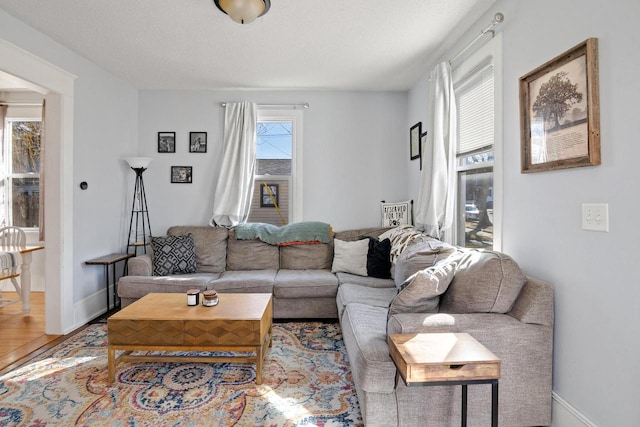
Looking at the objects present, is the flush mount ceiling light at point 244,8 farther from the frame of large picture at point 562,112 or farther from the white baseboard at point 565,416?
the white baseboard at point 565,416

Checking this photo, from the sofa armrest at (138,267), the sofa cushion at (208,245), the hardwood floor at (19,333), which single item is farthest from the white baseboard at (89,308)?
the sofa cushion at (208,245)

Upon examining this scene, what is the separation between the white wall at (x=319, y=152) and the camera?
430 cm

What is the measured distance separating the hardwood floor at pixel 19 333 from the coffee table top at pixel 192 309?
42.1 inches

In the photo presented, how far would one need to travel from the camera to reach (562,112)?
5.66 feet

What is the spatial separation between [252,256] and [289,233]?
49 centimetres

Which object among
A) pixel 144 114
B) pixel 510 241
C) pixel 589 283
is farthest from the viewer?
pixel 144 114

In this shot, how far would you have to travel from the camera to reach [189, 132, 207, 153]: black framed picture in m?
4.29

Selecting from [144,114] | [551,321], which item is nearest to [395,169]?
[551,321]

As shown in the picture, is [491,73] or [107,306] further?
[107,306]

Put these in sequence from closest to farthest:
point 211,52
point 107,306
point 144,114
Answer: point 211,52 < point 107,306 < point 144,114

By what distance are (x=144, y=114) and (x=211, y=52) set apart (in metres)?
1.65

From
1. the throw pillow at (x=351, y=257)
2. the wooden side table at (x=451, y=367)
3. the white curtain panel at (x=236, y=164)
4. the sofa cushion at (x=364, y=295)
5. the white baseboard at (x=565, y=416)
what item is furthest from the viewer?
the white curtain panel at (x=236, y=164)

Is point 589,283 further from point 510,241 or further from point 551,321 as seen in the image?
point 510,241

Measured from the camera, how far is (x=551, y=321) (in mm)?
1778
